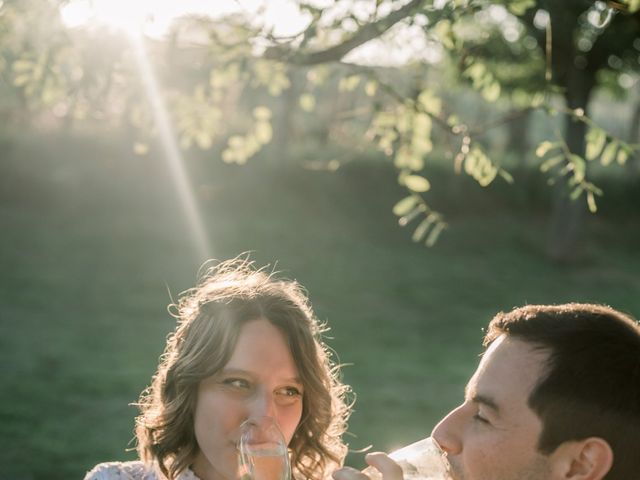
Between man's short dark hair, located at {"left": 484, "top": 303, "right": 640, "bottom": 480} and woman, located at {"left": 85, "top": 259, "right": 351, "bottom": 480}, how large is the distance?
0.85 m

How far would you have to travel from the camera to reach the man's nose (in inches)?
87.4

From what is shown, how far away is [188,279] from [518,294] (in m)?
5.12

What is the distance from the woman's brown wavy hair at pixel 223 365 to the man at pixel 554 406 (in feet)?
2.45

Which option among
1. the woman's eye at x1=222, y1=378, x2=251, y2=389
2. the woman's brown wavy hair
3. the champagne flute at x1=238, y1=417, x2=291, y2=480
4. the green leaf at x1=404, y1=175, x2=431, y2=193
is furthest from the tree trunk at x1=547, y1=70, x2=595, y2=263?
the champagne flute at x1=238, y1=417, x2=291, y2=480

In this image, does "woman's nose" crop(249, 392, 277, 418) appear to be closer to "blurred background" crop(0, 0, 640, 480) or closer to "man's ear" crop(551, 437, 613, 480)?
"man's ear" crop(551, 437, 613, 480)

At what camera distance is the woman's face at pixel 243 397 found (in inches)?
105

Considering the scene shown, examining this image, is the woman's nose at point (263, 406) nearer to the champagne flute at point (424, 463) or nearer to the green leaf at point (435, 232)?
the champagne flute at point (424, 463)

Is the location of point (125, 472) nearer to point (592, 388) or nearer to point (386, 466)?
point (386, 466)

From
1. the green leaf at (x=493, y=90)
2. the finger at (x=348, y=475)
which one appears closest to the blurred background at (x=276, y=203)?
the green leaf at (x=493, y=90)

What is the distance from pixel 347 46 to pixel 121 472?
6.99ft

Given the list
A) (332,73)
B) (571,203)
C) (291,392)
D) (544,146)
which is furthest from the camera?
(571,203)

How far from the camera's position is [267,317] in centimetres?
297

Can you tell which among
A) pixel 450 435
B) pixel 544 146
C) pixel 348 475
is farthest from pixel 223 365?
pixel 544 146

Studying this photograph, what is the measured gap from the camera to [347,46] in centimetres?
416
